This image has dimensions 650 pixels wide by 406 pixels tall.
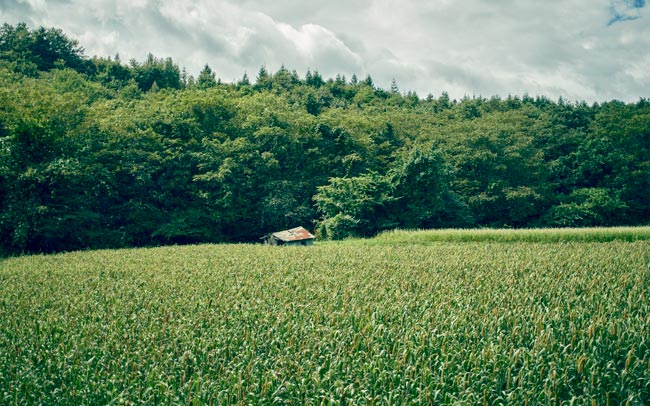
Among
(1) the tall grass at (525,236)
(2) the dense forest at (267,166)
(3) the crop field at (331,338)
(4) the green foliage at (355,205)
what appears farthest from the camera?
(4) the green foliage at (355,205)

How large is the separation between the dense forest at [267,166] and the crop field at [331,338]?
57.8 feet

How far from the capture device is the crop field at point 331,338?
6652 mm

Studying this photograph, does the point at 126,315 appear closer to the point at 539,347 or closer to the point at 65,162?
the point at 539,347

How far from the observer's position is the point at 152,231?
123ft

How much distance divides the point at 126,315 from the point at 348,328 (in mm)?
5812

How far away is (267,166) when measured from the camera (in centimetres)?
4078

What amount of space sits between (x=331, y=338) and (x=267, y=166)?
3294 centimetres

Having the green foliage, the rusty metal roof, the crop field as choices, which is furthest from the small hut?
the crop field

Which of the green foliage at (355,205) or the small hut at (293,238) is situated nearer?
the small hut at (293,238)

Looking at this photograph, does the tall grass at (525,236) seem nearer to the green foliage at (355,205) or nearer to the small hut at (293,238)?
the small hut at (293,238)

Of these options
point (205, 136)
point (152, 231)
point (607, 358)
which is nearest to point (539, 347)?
point (607, 358)

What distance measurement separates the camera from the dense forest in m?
31.2

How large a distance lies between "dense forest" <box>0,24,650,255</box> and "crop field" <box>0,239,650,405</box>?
57.8ft

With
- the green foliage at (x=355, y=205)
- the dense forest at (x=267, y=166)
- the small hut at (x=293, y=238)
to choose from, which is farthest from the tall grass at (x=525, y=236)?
the dense forest at (x=267, y=166)
